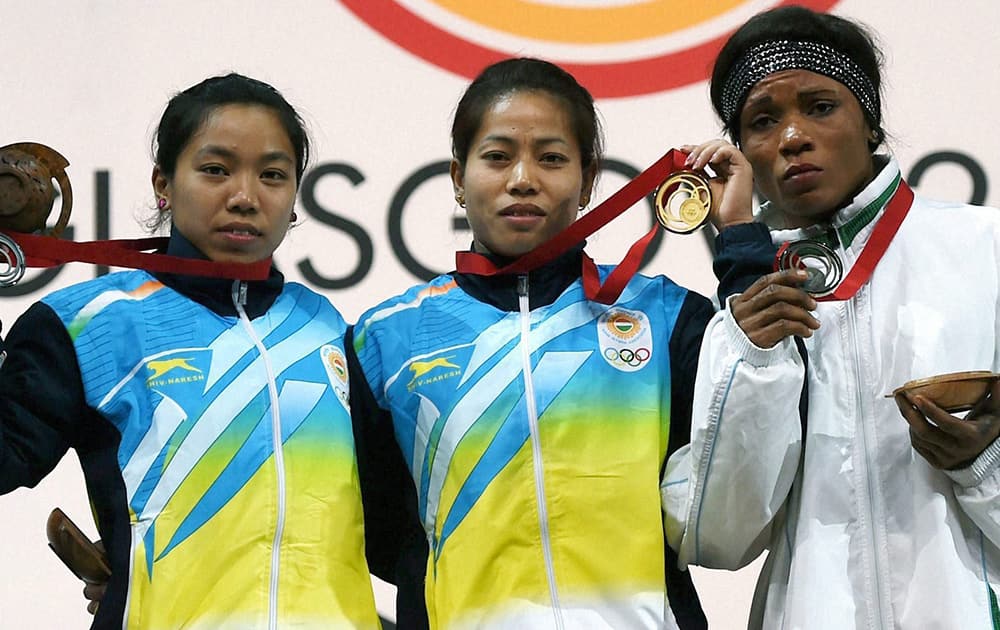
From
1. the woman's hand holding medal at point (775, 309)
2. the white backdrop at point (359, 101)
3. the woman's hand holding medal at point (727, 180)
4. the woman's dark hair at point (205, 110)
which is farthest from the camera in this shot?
the white backdrop at point (359, 101)

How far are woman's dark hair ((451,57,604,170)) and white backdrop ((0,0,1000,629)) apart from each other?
0.69 m

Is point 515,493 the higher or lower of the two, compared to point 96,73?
lower

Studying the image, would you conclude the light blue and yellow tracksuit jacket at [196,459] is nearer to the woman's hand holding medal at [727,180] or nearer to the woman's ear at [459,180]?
the woman's ear at [459,180]

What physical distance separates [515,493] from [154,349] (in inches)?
16.6

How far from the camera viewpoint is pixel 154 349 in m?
1.61

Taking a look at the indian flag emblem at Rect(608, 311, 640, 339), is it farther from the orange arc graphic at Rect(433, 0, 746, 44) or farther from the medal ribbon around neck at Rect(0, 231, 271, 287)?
the orange arc graphic at Rect(433, 0, 746, 44)

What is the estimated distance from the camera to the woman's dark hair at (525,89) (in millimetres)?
1755

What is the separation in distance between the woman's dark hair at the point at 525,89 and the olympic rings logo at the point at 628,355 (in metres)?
0.26

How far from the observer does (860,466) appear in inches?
61.6

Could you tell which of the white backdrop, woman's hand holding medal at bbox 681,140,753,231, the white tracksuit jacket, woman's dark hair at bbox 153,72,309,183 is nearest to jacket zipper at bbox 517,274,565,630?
the white tracksuit jacket

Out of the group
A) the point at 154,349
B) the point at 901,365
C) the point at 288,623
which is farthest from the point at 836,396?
the point at 154,349

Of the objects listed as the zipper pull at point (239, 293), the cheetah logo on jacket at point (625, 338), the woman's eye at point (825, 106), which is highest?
the woman's eye at point (825, 106)

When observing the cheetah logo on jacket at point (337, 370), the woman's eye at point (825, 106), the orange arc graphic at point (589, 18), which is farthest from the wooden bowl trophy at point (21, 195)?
the orange arc graphic at point (589, 18)

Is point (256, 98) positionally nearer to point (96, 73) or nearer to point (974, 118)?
point (96, 73)
